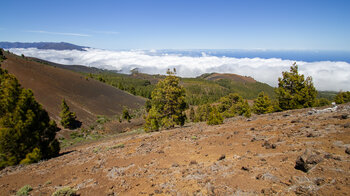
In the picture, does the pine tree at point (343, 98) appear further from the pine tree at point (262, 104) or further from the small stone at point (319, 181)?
the small stone at point (319, 181)

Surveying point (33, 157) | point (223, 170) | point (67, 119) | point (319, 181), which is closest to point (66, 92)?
point (67, 119)

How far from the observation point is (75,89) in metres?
60.8

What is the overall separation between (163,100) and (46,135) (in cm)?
1377

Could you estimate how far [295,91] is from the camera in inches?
1151

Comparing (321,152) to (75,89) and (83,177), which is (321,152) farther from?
(75,89)

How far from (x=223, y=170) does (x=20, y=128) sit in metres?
16.6

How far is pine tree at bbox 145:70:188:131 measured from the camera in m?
24.5

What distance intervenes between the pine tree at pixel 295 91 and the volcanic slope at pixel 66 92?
1769 inches

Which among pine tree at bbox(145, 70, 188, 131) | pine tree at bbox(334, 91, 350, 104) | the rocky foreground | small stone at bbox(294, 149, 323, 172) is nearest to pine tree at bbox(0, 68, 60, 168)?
the rocky foreground

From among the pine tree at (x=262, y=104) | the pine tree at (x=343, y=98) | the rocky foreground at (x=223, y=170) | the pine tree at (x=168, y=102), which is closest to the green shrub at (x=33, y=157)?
the rocky foreground at (x=223, y=170)

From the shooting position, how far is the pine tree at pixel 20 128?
14422mm

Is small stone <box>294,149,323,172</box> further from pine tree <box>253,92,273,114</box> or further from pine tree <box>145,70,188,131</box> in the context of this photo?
pine tree <box>253,92,273,114</box>

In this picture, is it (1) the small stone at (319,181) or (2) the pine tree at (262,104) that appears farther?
(2) the pine tree at (262,104)

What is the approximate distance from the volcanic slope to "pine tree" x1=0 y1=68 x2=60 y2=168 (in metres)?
29.2
